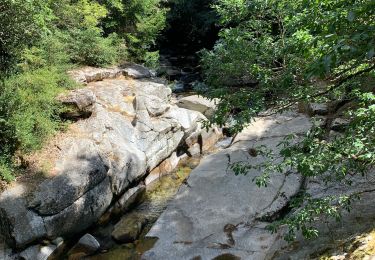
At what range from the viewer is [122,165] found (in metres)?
9.42

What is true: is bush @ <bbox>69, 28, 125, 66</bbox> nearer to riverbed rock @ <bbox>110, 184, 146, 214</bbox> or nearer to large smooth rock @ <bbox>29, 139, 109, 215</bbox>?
large smooth rock @ <bbox>29, 139, 109, 215</bbox>

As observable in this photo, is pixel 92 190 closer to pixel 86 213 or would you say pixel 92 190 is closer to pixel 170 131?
pixel 86 213

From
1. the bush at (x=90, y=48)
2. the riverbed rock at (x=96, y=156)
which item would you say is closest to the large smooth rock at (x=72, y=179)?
the riverbed rock at (x=96, y=156)

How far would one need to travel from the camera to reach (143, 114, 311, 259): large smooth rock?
684 cm

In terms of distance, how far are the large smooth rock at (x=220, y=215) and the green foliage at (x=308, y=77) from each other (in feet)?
6.24

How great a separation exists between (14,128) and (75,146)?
1512mm

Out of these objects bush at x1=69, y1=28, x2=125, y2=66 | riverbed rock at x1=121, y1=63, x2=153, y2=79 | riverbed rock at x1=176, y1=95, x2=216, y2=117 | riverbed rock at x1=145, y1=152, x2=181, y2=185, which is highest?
bush at x1=69, y1=28, x2=125, y2=66

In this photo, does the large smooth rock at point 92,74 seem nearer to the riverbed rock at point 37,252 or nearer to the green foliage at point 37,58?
the green foliage at point 37,58

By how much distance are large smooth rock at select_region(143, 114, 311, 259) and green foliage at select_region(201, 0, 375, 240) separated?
6.24 ft

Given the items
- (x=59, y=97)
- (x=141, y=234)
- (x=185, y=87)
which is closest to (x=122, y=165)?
(x=141, y=234)

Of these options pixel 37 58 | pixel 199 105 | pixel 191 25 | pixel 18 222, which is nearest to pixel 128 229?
pixel 18 222

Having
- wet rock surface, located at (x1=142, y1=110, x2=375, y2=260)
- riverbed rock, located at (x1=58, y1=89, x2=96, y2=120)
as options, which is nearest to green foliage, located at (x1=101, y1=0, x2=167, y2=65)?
riverbed rock, located at (x1=58, y1=89, x2=96, y2=120)

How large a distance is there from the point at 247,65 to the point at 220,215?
329 cm

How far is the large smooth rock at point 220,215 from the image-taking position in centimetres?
684
